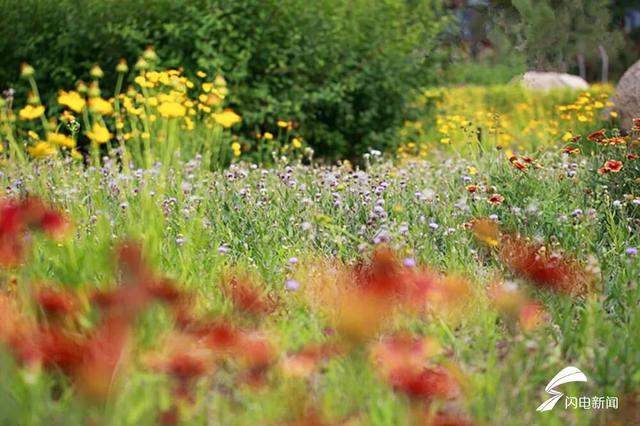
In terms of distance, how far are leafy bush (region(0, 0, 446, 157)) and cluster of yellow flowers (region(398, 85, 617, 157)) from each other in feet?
1.96

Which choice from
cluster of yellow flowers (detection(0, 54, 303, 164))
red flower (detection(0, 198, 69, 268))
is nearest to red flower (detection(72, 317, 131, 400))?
red flower (detection(0, 198, 69, 268))

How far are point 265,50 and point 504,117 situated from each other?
4.80 meters

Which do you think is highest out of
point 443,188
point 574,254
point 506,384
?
point 506,384

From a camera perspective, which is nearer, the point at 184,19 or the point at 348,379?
the point at 348,379

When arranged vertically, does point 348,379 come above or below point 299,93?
above

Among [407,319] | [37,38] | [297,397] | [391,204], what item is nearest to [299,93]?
[37,38]

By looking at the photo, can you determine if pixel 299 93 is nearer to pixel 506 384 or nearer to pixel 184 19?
pixel 184 19

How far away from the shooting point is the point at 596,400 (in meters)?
2.37

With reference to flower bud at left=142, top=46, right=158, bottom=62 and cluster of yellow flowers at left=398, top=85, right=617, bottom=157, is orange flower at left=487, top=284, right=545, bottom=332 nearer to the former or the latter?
flower bud at left=142, top=46, right=158, bottom=62

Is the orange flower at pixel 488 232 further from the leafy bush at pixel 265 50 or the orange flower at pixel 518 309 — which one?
the leafy bush at pixel 265 50

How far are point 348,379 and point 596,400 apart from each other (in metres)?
0.68

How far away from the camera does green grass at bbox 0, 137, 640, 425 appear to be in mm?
2184

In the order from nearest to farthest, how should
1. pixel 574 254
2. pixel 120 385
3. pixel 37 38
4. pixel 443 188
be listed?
Result: 1. pixel 120 385
2. pixel 574 254
3. pixel 443 188
4. pixel 37 38

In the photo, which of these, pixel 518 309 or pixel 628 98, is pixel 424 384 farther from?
pixel 628 98
